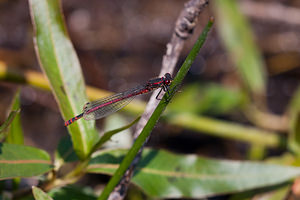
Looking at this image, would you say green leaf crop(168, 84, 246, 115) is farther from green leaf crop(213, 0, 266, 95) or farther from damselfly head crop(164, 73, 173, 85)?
damselfly head crop(164, 73, 173, 85)

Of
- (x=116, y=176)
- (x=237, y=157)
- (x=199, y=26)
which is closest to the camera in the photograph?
(x=116, y=176)

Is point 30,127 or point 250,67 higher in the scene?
point 250,67

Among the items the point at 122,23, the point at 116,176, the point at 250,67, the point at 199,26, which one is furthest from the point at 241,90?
the point at 116,176

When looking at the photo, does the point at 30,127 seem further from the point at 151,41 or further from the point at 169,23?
the point at 169,23

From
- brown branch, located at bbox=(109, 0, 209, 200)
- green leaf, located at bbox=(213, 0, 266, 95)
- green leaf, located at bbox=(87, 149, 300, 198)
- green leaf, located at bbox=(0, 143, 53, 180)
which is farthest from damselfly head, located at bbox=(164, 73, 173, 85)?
green leaf, located at bbox=(213, 0, 266, 95)

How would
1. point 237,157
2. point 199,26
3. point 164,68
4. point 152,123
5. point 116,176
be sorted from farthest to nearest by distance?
point 199,26
point 237,157
point 164,68
point 116,176
point 152,123

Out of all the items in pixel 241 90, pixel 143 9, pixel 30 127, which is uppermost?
pixel 143 9

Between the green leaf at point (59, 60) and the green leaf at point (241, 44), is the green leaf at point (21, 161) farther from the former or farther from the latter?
the green leaf at point (241, 44)
